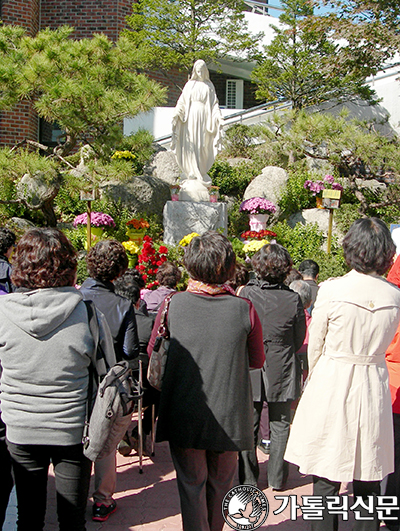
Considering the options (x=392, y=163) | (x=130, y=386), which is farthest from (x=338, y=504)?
(x=392, y=163)

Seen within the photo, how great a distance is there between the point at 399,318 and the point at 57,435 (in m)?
1.57

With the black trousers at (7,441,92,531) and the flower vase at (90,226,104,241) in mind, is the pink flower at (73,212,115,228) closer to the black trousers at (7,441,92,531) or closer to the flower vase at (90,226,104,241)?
the flower vase at (90,226,104,241)

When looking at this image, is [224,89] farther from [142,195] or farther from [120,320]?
[120,320]

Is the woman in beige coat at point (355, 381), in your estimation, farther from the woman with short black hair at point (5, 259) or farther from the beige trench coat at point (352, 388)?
the woman with short black hair at point (5, 259)

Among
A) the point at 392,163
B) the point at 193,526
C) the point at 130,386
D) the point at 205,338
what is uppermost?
the point at 392,163

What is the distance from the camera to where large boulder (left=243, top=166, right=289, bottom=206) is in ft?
37.3

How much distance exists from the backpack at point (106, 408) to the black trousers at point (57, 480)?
0.34ft

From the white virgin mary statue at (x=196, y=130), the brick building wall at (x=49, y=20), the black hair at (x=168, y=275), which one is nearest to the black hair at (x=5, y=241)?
the black hair at (x=168, y=275)

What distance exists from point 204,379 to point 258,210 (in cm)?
716

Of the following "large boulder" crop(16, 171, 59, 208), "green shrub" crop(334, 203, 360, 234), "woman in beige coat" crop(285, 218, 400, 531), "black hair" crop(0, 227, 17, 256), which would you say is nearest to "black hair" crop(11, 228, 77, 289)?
"woman in beige coat" crop(285, 218, 400, 531)

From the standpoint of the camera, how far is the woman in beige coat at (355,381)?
2.25 m

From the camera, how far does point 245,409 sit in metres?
2.26

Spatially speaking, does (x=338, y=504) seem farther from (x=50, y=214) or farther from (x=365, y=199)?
(x=365, y=199)

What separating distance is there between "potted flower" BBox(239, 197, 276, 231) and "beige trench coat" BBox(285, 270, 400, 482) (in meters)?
6.84
